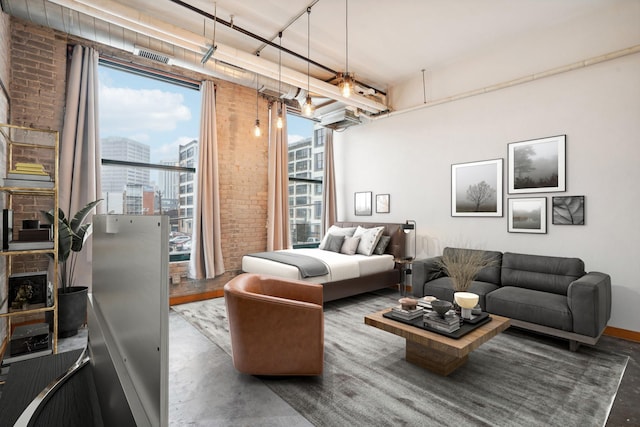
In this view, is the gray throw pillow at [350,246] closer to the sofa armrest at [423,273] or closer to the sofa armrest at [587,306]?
the sofa armrest at [423,273]

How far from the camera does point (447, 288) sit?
3781 mm

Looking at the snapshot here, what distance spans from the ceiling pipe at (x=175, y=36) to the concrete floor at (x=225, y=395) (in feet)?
10.4

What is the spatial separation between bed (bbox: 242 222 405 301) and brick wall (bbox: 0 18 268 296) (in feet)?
1.81

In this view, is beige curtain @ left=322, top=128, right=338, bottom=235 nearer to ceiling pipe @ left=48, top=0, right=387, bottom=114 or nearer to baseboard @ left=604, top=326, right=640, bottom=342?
ceiling pipe @ left=48, top=0, right=387, bottom=114

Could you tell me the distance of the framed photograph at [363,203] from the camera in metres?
6.01

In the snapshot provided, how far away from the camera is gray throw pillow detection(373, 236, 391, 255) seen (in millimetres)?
5098

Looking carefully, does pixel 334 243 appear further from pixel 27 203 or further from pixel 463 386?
pixel 27 203

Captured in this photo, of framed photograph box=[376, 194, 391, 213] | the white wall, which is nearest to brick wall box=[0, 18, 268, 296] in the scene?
framed photograph box=[376, 194, 391, 213]

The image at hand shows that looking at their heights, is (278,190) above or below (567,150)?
below

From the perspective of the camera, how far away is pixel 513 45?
164 inches

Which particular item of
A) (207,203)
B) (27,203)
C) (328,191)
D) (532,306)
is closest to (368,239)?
(328,191)

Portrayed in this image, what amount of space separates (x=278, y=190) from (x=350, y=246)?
5.20 feet

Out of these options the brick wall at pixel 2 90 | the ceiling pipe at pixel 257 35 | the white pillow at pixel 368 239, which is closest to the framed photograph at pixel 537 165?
the white pillow at pixel 368 239

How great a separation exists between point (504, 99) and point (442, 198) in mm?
1574
